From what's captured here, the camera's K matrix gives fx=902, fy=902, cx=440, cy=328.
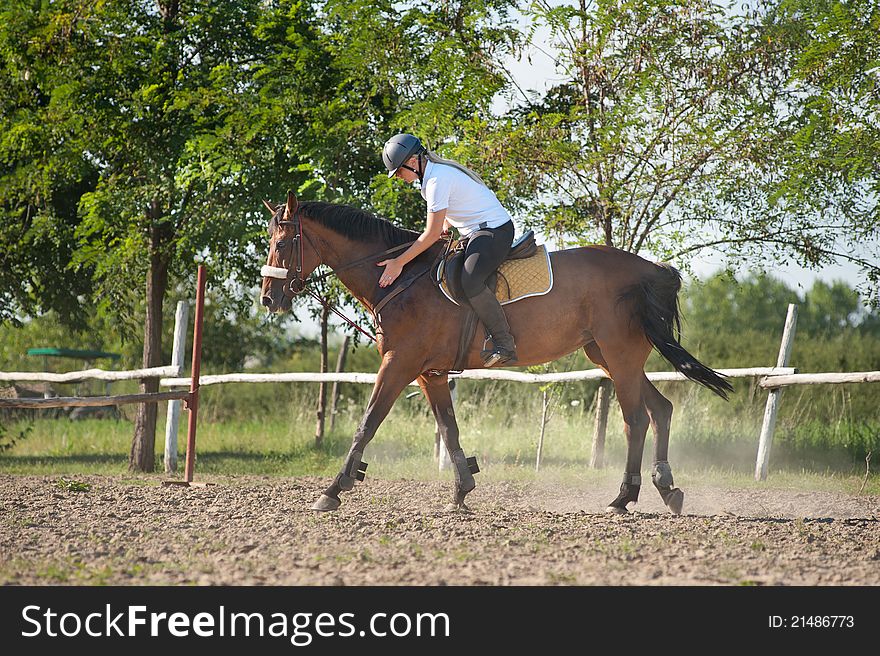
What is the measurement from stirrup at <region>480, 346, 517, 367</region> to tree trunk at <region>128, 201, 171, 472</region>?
230 inches

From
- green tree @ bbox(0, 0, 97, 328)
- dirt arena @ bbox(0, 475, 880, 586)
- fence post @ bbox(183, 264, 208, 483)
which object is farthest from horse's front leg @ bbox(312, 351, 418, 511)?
green tree @ bbox(0, 0, 97, 328)

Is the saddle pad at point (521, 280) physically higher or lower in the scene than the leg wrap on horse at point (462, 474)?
higher

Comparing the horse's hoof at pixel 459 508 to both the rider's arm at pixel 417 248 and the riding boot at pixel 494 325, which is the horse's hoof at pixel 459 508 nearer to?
the riding boot at pixel 494 325

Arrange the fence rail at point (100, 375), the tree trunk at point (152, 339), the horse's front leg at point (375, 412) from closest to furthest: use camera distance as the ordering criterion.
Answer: the horse's front leg at point (375, 412) → the fence rail at point (100, 375) → the tree trunk at point (152, 339)

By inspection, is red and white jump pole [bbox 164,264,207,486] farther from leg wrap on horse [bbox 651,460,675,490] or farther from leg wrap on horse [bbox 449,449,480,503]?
leg wrap on horse [bbox 651,460,675,490]

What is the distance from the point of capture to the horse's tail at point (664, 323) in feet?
20.9

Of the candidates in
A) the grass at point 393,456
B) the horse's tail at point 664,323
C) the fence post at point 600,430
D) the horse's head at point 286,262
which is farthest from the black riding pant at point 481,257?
the fence post at point 600,430

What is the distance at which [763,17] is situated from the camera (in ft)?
29.2

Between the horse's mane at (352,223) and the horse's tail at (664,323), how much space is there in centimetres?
168

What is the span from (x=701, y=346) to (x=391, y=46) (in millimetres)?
12282

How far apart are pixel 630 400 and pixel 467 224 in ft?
5.69

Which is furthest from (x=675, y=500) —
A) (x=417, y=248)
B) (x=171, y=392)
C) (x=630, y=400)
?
(x=171, y=392)

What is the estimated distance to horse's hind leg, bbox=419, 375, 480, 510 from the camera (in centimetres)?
656

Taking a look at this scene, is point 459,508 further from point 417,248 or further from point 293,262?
point 293,262
